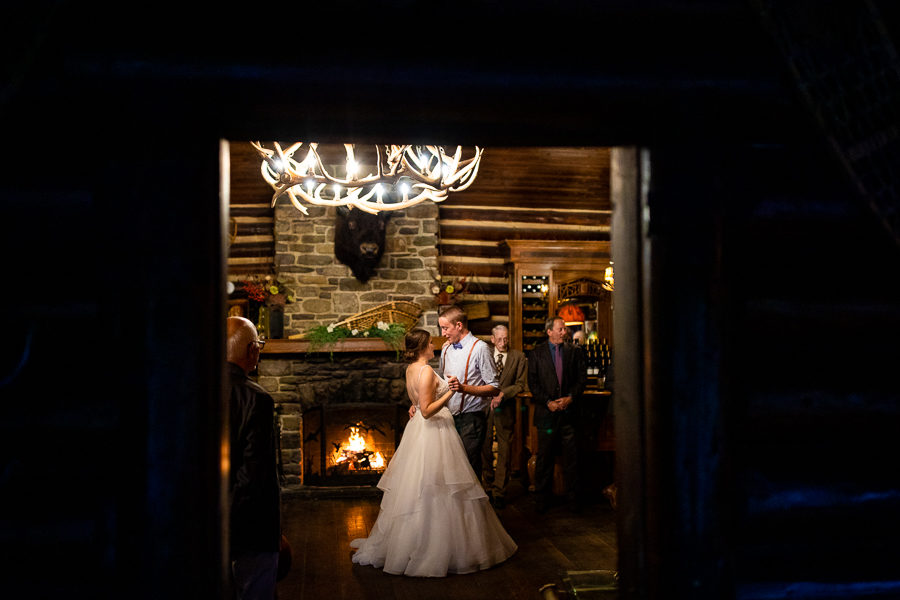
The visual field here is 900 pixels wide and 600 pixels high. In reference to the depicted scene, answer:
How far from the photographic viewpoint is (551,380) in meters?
7.23

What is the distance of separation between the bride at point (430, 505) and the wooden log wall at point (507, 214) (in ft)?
14.5

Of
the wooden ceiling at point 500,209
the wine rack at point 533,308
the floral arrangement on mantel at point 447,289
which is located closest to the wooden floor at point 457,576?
the wine rack at point 533,308

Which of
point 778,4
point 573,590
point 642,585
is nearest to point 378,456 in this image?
point 573,590

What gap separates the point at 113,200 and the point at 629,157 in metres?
1.61

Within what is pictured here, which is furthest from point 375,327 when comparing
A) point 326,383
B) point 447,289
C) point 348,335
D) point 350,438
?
point 350,438

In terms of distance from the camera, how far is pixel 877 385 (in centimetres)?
216

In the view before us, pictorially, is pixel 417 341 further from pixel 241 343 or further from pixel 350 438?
pixel 350 438

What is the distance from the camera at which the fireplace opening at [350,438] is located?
8.82 metres

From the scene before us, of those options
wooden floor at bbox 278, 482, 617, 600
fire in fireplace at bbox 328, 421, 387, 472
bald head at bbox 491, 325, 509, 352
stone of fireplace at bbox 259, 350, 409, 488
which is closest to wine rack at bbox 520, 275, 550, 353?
bald head at bbox 491, 325, 509, 352

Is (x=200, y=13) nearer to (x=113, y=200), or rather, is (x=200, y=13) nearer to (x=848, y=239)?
(x=113, y=200)

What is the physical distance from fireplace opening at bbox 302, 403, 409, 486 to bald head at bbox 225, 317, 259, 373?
576 cm

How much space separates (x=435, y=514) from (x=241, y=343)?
2739 mm

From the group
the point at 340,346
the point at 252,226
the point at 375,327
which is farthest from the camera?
the point at 252,226

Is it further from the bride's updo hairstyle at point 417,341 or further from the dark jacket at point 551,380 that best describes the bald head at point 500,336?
the bride's updo hairstyle at point 417,341
